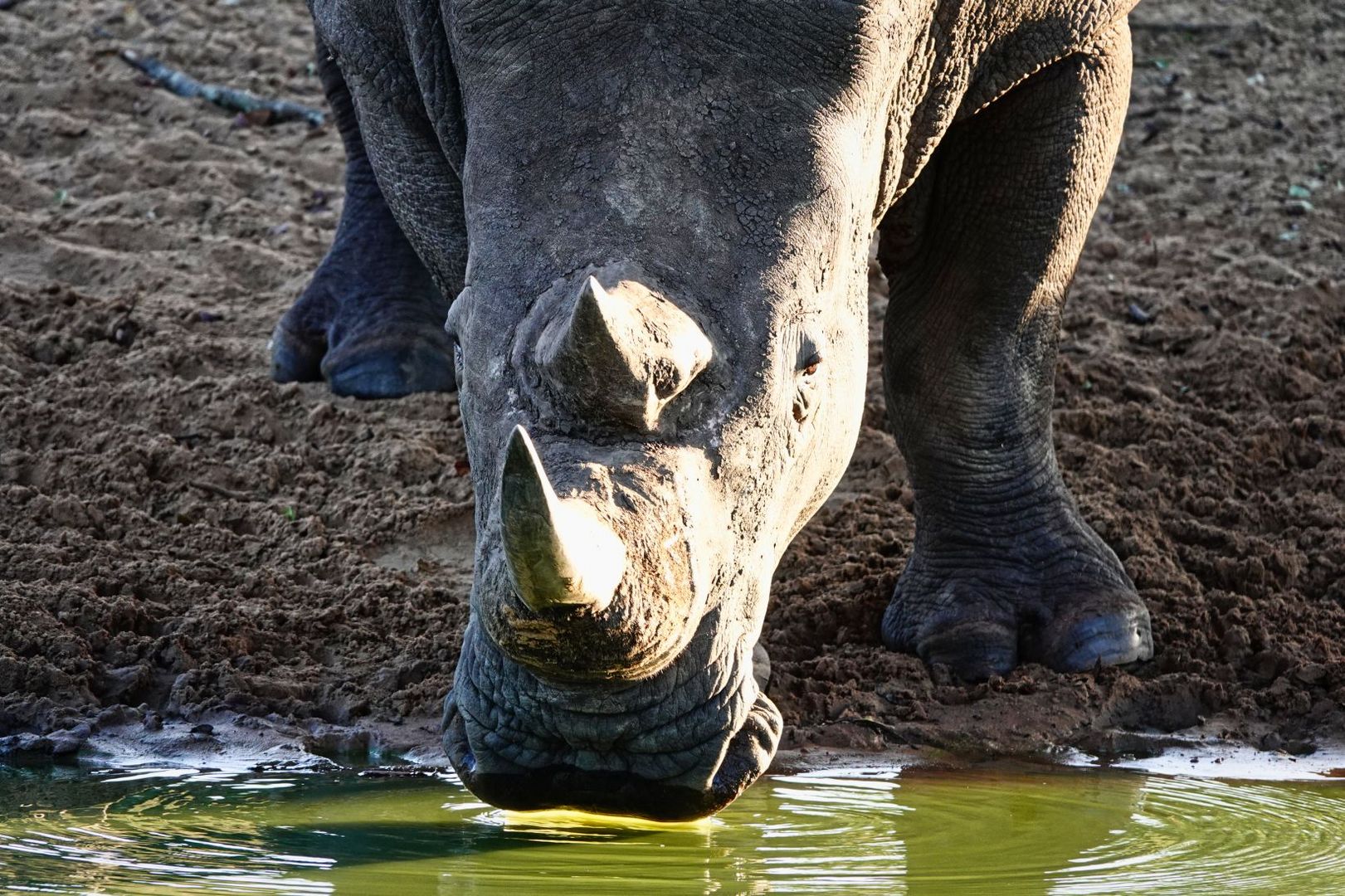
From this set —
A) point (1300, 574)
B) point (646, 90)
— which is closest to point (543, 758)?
point (646, 90)

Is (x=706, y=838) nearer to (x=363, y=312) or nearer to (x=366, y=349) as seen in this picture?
(x=366, y=349)

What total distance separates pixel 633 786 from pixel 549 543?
73cm

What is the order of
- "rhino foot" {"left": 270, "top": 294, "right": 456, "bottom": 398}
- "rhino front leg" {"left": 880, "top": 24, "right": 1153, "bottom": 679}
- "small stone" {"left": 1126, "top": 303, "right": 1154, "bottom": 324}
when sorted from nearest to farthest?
"rhino front leg" {"left": 880, "top": 24, "right": 1153, "bottom": 679} → "rhino foot" {"left": 270, "top": 294, "right": 456, "bottom": 398} → "small stone" {"left": 1126, "top": 303, "right": 1154, "bottom": 324}

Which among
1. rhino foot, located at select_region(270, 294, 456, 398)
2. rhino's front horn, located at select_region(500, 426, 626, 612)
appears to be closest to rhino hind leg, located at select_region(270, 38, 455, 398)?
rhino foot, located at select_region(270, 294, 456, 398)

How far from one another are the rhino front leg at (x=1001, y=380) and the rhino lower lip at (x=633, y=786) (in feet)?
5.63

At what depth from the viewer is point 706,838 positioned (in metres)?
3.66

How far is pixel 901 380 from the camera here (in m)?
5.04

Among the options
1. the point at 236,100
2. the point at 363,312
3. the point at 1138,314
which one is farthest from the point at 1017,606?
the point at 236,100

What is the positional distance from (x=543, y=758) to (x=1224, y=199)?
19.1 feet

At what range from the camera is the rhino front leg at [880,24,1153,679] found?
4.53 meters

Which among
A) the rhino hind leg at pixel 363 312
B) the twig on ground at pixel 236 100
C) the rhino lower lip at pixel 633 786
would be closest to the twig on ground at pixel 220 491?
the rhino hind leg at pixel 363 312

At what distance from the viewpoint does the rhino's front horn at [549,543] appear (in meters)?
2.39

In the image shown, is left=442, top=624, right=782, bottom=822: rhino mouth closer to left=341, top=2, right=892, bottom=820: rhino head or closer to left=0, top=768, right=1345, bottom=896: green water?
left=341, top=2, right=892, bottom=820: rhino head

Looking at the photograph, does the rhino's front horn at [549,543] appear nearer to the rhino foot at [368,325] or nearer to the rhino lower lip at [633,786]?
the rhino lower lip at [633,786]
